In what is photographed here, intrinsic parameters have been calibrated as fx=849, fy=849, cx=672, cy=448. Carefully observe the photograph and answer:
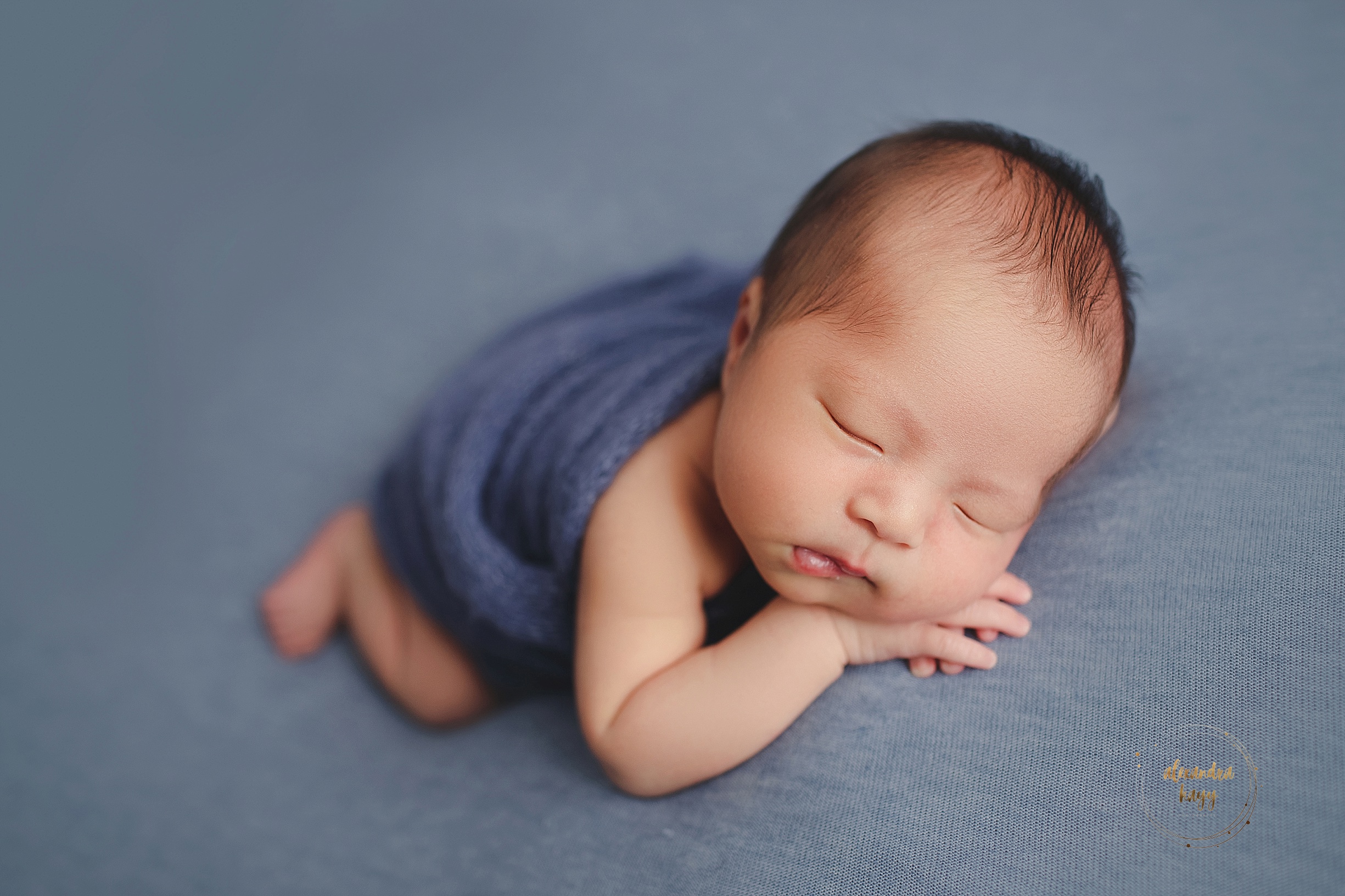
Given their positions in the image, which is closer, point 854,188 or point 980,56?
point 854,188

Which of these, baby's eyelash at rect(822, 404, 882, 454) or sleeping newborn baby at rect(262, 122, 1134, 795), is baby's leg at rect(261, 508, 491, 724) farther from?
baby's eyelash at rect(822, 404, 882, 454)

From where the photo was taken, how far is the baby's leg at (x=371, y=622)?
1028mm

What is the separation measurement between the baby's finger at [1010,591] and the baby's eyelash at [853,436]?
18cm

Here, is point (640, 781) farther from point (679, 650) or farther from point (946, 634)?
point (946, 634)

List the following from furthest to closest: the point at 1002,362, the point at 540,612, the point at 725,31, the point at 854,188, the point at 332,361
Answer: the point at 725,31 < the point at 332,361 < the point at 540,612 < the point at 854,188 < the point at 1002,362

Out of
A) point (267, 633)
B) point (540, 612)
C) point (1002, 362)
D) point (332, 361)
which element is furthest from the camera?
point (332, 361)

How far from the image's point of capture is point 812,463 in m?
0.64

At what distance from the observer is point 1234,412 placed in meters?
0.76

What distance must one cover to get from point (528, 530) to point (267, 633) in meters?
0.43

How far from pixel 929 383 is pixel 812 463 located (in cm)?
10

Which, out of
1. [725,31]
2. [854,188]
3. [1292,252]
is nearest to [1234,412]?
[1292,252]

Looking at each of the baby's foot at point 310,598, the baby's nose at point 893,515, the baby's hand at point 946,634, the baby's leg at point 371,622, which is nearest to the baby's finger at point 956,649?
the baby's hand at point 946,634

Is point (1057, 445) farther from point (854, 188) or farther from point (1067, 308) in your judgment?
point (854, 188)

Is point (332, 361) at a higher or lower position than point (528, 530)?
higher
